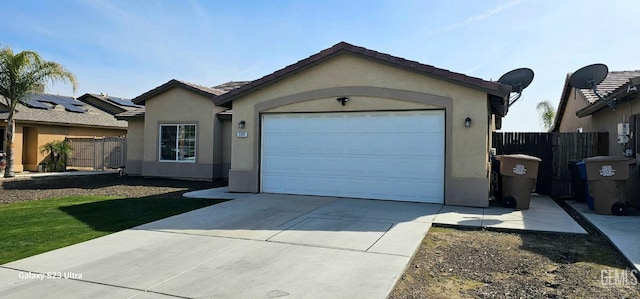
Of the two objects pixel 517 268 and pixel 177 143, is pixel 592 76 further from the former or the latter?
pixel 177 143

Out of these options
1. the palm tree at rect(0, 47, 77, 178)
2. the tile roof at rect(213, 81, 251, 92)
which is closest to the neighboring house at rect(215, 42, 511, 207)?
the palm tree at rect(0, 47, 77, 178)

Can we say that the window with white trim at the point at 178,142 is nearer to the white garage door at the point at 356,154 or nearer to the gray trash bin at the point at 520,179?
the white garage door at the point at 356,154

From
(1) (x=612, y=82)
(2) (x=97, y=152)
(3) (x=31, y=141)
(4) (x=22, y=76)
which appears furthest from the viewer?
(2) (x=97, y=152)

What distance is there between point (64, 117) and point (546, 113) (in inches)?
1302

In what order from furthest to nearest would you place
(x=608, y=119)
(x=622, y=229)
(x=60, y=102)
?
(x=60, y=102)
(x=608, y=119)
(x=622, y=229)

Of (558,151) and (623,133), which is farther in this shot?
(558,151)

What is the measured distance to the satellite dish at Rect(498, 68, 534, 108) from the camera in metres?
11.9

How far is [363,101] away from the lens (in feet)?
34.8

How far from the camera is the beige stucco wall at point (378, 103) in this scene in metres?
9.49

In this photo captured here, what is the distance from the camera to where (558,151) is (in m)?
12.3

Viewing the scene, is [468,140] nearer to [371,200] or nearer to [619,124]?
[371,200]

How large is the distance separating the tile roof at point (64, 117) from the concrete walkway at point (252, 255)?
54.2ft

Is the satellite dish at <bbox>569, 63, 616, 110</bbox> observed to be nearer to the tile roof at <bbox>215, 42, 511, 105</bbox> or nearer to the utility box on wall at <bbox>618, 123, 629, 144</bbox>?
the utility box on wall at <bbox>618, 123, 629, 144</bbox>

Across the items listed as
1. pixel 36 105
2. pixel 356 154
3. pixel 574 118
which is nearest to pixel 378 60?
pixel 356 154
